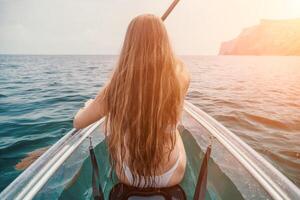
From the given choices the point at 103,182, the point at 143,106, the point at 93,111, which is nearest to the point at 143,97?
the point at 143,106

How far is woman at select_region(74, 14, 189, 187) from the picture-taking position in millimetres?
1339

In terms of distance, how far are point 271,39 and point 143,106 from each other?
16523 cm

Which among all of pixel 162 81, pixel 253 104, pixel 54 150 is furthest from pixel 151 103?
pixel 253 104

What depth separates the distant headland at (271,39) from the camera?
131 meters

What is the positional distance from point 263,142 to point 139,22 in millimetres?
4091

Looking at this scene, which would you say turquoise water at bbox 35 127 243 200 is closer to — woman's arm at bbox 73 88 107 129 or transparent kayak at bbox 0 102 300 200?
transparent kayak at bbox 0 102 300 200

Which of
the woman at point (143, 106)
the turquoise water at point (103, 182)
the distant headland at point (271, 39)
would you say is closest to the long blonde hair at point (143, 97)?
the woman at point (143, 106)

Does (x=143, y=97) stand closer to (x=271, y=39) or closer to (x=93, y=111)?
(x=93, y=111)

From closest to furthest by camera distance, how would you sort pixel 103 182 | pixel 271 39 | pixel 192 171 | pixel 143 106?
pixel 143 106 → pixel 103 182 → pixel 192 171 → pixel 271 39

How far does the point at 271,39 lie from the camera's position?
470 ft

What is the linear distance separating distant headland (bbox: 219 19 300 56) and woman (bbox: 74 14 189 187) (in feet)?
488

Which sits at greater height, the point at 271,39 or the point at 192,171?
the point at 271,39

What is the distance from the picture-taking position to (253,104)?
7988 mm

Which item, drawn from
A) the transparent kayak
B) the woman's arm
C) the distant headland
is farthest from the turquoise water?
the distant headland
